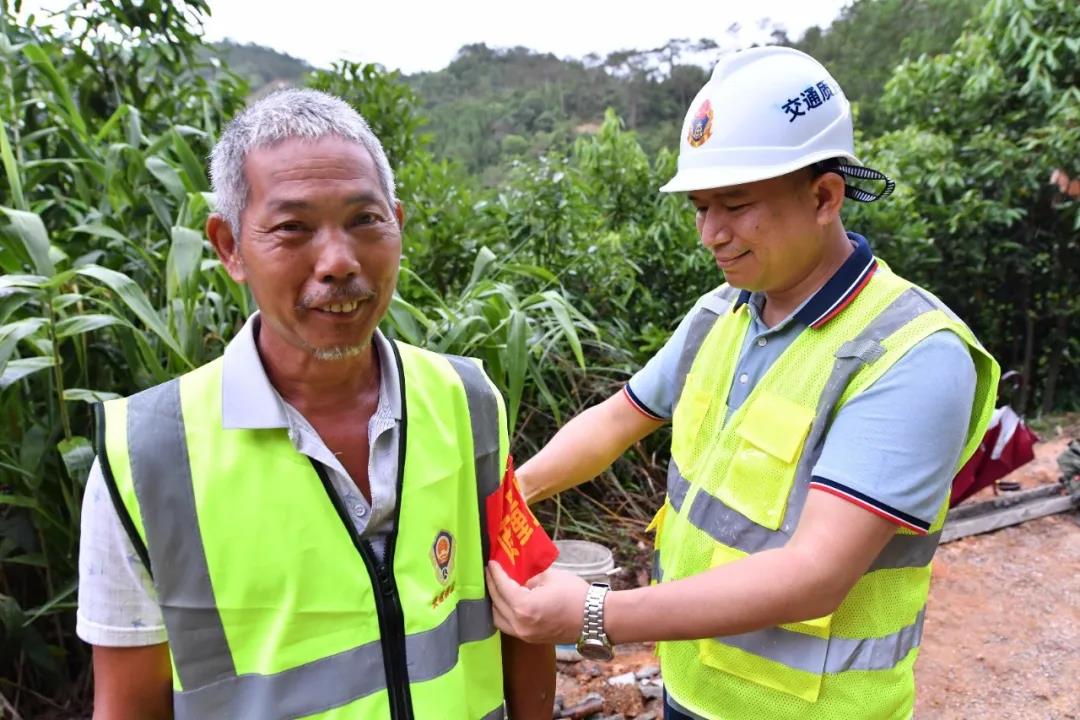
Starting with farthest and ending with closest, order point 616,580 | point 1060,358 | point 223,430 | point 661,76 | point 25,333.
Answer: point 661,76
point 1060,358
point 616,580
point 25,333
point 223,430

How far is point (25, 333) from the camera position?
1.72 metres

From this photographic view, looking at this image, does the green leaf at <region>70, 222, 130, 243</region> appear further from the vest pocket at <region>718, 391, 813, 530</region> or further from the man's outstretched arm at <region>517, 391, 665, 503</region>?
the vest pocket at <region>718, 391, 813, 530</region>

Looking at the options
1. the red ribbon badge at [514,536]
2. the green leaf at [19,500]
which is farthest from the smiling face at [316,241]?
the green leaf at [19,500]

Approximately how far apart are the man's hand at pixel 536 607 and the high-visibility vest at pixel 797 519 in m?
0.29

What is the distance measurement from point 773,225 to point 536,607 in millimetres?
743

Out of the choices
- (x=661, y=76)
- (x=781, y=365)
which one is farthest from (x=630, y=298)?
(x=661, y=76)

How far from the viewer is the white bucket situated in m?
2.65

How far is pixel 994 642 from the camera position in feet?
10.3

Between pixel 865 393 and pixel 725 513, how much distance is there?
33 centimetres

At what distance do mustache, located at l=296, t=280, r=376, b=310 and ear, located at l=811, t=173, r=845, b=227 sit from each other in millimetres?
784

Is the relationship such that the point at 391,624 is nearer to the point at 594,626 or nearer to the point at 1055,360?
the point at 594,626

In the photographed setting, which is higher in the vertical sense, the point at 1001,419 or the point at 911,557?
the point at 911,557

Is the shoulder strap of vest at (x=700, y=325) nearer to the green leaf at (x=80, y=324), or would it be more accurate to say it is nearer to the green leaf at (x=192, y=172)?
the green leaf at (x=80, y=324)

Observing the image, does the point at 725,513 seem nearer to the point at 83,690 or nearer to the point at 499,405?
the point at 499,405
